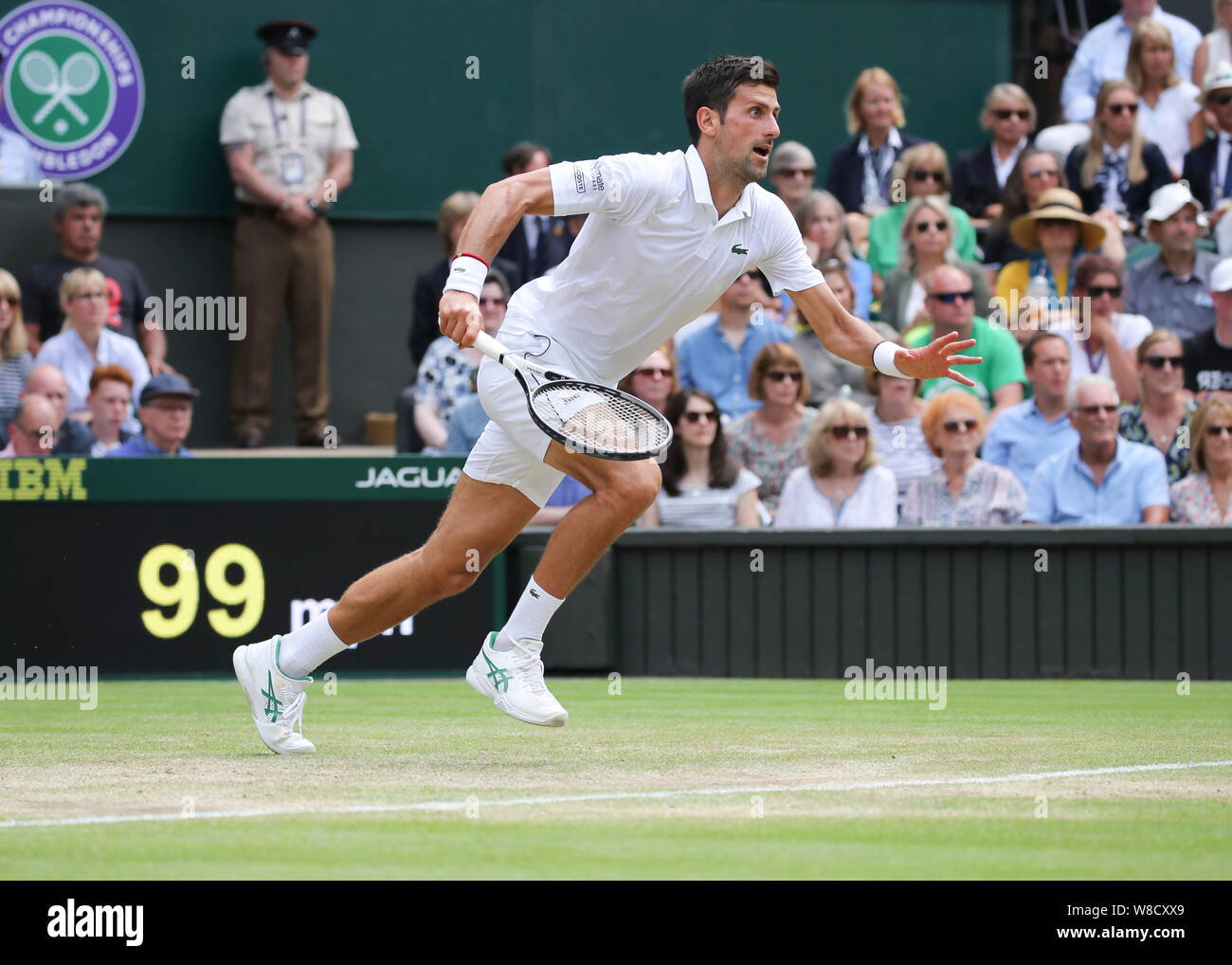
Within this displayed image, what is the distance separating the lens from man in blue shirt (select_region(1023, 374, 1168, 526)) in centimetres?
981

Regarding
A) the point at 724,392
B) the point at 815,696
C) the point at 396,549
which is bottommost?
the point at 815,696

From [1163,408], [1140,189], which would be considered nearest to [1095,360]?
[1163,408]

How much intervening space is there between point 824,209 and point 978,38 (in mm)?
4793

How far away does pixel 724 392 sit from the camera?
11.3 meters

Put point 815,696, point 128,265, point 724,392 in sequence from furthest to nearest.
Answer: point 128,265
point 724,392
point 815,696

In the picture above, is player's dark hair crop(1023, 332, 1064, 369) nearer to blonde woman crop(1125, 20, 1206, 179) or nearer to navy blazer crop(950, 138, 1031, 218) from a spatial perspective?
navy blazer crop(950, 138, 1031, 218)

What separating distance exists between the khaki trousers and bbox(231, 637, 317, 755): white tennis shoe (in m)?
6.89

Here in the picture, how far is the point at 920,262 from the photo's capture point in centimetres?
1172

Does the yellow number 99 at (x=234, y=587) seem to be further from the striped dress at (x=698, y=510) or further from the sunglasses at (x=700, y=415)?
the sunglasses at (x=700, y=415)

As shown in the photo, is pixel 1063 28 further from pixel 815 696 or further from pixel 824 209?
pixel 815 696

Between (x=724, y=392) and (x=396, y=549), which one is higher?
(x=724, y=392)

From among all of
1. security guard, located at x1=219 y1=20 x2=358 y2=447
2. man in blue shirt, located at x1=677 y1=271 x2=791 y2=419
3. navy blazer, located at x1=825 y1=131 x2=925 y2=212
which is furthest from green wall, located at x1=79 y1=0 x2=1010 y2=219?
man in blue shirt, located at x1=677 y1=271 x2=791 y2=419

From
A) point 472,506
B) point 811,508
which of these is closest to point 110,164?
point 811,508

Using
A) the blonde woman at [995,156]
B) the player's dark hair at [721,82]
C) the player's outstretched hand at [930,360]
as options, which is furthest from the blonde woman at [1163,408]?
the player's dark hair at [721,82]
